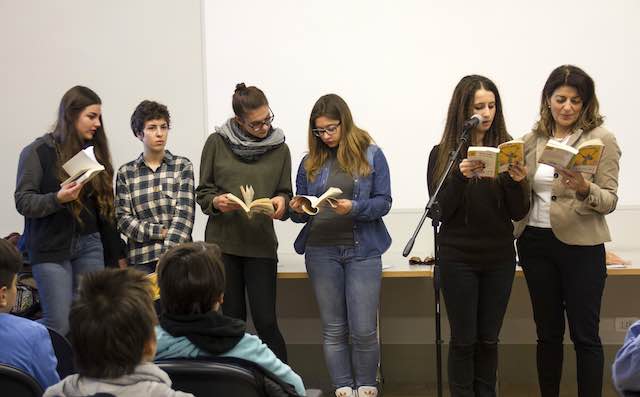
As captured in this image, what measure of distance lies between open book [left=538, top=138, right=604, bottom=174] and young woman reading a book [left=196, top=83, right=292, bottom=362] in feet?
4.05

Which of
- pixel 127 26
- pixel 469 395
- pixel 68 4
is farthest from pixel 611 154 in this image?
pixel 68 4

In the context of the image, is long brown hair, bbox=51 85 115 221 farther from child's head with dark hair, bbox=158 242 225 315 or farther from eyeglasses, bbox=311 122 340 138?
child's head with dark hair, bbox=158 242 225 315

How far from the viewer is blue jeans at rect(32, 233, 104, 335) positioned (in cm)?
339

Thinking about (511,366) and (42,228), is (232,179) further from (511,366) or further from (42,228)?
(511,366)

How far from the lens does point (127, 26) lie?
15.4 ft

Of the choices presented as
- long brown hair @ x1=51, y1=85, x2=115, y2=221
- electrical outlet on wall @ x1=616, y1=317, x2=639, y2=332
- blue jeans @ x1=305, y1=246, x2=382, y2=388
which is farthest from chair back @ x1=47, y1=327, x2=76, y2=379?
electrical outlet on wall @ x1=616, y1=317, x2=639, y2=332

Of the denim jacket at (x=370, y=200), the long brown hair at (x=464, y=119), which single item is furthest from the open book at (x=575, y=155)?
the denim jacket at (x=370, y=200)

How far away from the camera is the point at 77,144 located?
11.8 ft

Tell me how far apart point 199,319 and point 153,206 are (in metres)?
1.75

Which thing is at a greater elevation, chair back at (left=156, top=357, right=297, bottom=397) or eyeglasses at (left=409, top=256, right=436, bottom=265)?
chair back at (left=156, top=357, right=297, bottom=397)

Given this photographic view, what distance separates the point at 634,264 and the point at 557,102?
1.09 metres

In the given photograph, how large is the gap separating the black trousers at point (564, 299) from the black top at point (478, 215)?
0.13 m

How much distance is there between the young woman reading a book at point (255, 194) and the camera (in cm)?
358

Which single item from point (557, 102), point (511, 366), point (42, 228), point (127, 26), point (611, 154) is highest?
point (127, 26)
